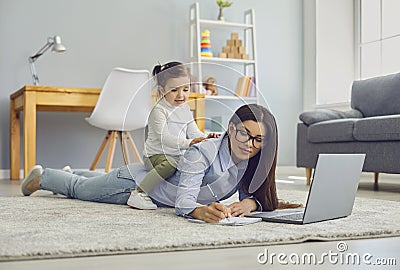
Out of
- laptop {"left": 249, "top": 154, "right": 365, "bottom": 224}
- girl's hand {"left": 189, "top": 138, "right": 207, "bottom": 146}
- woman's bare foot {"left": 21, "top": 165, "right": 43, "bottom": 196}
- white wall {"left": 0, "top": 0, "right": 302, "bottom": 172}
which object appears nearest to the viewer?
laptop {"left": 249, "top": 154, "right": 365, "bottom": 224}

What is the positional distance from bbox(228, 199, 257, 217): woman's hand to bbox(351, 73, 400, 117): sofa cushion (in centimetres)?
240

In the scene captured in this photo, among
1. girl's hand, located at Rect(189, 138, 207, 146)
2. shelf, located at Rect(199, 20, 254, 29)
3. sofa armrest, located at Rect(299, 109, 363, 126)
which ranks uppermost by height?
shelf, located at Rect(199, 20, 254, 29)

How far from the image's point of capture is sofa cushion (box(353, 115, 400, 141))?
3428 millimetres

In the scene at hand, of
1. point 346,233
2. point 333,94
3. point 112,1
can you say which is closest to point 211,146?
point 346,233

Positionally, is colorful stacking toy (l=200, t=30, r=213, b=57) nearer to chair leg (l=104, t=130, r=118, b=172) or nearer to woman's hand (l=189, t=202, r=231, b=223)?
chair leg (l=104, t=130, r=118, b=172)

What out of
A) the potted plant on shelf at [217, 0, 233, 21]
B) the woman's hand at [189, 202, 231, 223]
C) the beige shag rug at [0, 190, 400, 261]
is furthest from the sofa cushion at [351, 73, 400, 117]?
the woman's hand at [189, 202, 231, 223]

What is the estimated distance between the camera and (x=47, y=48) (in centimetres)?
513

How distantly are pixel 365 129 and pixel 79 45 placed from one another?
2740mm

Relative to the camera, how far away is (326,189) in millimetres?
1782

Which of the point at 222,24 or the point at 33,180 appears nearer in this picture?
the point at 33,180

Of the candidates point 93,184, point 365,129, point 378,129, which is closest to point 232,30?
point 365,129

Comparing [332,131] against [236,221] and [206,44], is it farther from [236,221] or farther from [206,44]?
[236,221]

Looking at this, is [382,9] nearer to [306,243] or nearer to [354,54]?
[354,54]

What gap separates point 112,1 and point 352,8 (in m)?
2.27
